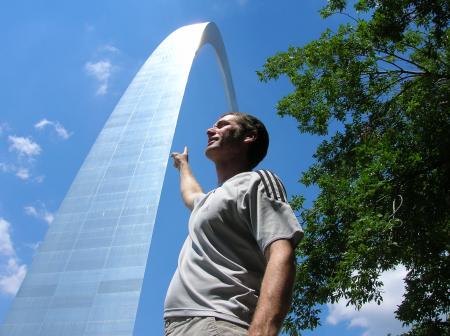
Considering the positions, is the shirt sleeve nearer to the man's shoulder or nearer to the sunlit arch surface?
the man's shoulder

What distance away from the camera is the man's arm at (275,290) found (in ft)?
4.36

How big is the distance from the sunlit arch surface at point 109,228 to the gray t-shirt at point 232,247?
8.16 meters

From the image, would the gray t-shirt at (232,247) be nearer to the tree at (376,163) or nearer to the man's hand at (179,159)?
the man's hand at (179,159)

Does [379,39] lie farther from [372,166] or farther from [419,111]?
[372,166]

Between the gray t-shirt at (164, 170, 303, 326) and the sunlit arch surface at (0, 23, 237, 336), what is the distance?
816cm

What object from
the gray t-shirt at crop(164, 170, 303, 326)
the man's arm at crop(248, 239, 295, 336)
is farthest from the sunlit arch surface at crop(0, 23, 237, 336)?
the man's arm at crop(248, 239, 295, 336)

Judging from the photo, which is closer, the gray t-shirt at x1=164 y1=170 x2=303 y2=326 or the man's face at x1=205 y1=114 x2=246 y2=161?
the gray t-shirt at x1=164 y1=170 x2=303 y2=326

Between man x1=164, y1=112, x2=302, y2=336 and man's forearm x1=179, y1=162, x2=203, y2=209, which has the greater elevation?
man's forearm x1=179, y1=162, x2=203, y2=209

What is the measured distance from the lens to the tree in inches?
232

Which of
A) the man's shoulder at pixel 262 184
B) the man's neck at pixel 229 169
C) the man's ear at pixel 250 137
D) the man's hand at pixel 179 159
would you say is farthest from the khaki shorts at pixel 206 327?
the man's hand at pixel 179 159

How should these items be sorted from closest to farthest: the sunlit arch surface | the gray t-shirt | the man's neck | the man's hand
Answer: the gray t-shirt, the man's neck, the man's hand, the sunlit arch surface

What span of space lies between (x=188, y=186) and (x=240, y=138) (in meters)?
0.55

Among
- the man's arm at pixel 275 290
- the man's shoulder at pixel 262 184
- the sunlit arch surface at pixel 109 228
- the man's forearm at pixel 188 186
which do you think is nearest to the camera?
the man's arm at pixel 275 290

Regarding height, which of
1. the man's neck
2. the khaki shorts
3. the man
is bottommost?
the khaki shorts
